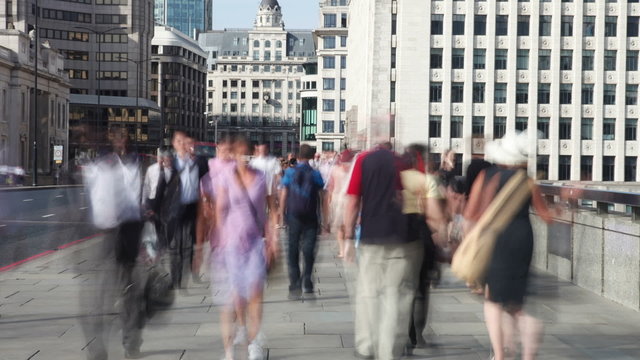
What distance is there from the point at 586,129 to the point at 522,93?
616 centimetres

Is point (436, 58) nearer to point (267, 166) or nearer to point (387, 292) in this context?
point (267, 166)

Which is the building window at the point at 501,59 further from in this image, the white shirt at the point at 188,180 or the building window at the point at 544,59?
the white shirt at the point at 188,180

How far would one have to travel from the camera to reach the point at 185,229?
38.7ft

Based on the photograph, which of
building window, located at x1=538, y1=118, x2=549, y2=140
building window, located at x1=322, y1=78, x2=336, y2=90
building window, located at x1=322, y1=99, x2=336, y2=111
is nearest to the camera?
building window, located at x1=538, y1=118, x2=549, y2=140

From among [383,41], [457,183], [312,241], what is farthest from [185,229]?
[383,41]

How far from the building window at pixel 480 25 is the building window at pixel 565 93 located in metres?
7.75

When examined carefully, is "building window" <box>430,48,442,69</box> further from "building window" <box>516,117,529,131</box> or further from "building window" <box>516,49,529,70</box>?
"building window" <box>516,117,529,131</box>

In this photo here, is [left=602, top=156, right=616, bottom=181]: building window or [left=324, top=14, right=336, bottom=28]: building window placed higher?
[left=324, top=14, right=336, bottom=28]: building window

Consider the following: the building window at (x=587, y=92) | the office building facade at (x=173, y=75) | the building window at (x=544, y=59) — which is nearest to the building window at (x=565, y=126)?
the building window at (x=587, y=92)

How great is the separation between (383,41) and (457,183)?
6151 cm

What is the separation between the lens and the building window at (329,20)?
113481 mm

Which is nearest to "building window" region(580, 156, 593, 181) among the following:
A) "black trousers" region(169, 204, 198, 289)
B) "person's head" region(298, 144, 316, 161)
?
"person's head" region(298, 144, 316, 161)

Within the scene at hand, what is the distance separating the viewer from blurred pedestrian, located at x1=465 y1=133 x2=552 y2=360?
620 centimetres

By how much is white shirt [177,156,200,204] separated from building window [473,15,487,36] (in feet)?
210
